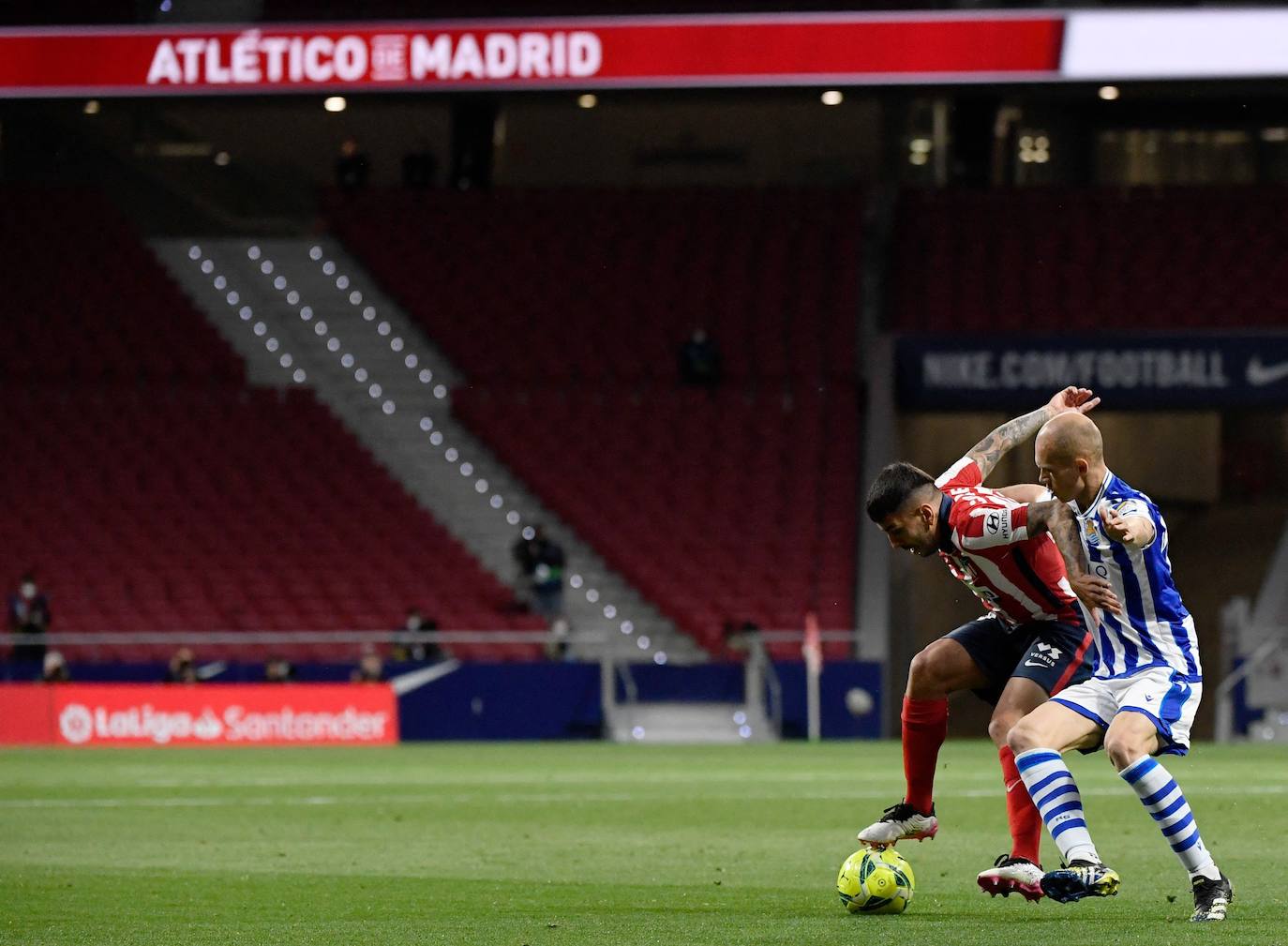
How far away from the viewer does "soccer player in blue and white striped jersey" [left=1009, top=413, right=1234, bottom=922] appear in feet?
23.2

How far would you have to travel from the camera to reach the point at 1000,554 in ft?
25.2

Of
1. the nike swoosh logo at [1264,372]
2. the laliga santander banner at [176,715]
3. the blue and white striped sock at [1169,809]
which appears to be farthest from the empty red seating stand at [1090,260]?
the blue and white striped sock at [1169,809]

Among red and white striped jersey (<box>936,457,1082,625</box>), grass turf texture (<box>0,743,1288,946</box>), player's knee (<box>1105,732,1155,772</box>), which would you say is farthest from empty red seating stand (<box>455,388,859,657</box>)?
player's knee (<box>1105,732,1155,772</box>)

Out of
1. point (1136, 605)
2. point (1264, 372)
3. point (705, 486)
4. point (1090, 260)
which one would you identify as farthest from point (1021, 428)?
point (1090, 260)

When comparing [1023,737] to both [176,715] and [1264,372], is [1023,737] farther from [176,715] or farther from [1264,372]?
[1264,372]

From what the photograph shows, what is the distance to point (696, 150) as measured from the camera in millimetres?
33062

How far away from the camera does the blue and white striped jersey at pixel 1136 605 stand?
7141mm

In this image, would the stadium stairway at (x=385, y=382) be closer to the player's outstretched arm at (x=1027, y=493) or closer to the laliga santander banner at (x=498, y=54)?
the laliga santander banner at (x=498, y=54)

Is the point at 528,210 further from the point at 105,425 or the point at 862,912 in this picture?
the point at 862,912

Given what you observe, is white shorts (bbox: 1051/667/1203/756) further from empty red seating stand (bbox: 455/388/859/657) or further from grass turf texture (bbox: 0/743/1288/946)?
empty red seating stand (bbox: 455/388/859/657)

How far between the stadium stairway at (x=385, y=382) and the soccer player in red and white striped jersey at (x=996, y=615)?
16.3m

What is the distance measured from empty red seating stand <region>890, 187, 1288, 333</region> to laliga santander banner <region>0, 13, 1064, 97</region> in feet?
14.6

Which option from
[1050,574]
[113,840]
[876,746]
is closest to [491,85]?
[876,746]

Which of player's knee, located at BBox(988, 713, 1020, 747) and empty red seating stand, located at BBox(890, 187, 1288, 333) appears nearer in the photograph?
player's knee, located at BBox(988, 713, 1020, 747)
